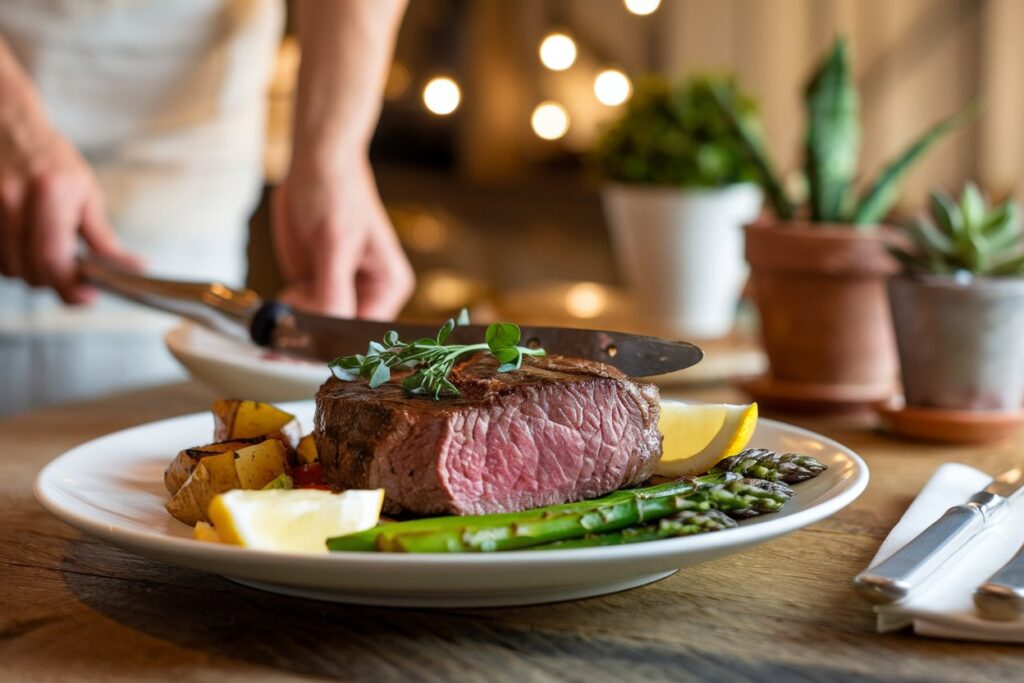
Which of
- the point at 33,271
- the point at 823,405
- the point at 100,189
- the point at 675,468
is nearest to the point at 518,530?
the point at 675,468

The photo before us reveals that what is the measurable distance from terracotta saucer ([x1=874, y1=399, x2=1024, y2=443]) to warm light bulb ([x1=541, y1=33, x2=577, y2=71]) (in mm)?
6656

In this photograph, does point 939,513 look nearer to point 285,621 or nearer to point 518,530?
point 518,530

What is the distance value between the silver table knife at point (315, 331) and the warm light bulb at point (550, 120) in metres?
6.51

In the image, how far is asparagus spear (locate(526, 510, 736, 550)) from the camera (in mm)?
901

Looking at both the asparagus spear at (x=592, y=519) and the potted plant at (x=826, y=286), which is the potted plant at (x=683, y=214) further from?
the asparagus spear at (x=592, y=519)

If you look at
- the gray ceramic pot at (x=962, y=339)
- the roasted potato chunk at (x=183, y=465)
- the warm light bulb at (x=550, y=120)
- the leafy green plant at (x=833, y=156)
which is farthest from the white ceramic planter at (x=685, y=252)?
the warm light bulb at (x=550, y=120)

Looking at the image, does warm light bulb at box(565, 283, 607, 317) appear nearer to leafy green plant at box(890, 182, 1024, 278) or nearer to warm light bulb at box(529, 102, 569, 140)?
leafy green plant at box(890, 182, 1024, 278)

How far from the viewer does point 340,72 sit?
2.43 metres

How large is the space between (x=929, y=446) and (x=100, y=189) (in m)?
1.99

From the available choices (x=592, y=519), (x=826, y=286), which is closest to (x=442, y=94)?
(x=826, y=286)

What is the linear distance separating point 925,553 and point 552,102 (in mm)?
7628

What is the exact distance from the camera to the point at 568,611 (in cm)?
92

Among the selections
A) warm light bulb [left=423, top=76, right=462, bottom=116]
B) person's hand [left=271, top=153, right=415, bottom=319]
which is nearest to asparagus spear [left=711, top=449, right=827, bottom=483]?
person's hand [left=271, top=153, right=415, bottom=319]

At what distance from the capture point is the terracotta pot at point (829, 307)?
6.20 feet
